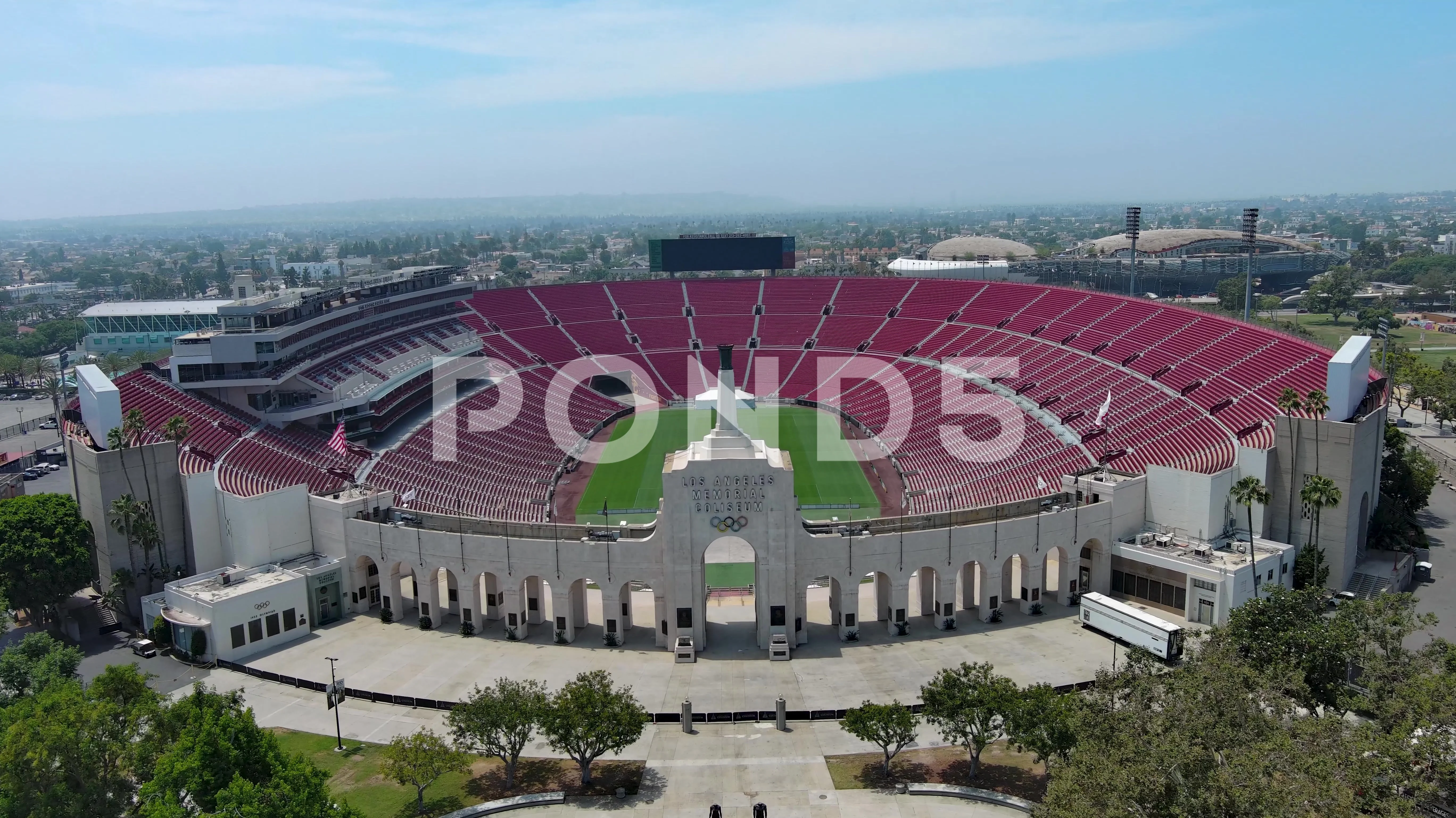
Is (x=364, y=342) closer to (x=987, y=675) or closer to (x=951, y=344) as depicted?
(x=951, y=344)

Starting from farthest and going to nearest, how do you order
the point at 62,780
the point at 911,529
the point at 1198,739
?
the point at 911,529, the point at 62,780, the point at 1198,739

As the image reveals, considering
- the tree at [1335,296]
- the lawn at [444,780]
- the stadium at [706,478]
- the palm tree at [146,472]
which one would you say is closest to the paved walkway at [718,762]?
the lawn at [444,780]

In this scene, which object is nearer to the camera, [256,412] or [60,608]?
[60,608]

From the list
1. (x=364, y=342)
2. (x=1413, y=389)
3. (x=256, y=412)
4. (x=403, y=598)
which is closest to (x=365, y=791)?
(x=403, y=598)

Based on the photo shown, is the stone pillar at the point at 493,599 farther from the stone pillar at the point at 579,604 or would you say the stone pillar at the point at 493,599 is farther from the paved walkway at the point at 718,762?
the paved walkway at the point at 718,762

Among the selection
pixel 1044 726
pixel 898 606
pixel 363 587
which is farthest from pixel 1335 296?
pixel 363 587
